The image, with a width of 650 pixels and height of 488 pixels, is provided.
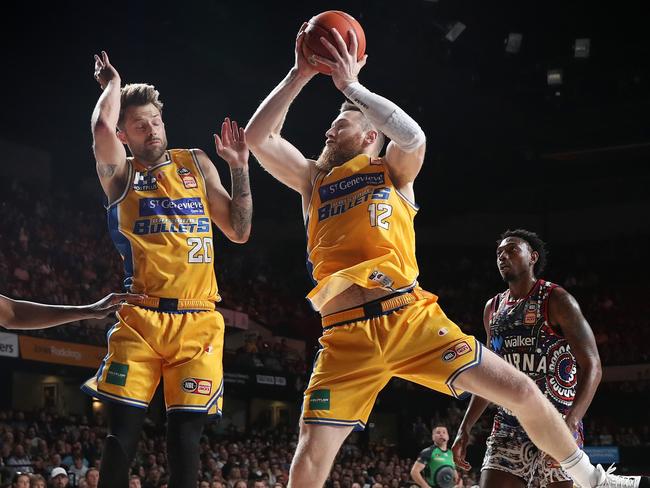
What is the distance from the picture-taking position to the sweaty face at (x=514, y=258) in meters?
5.60

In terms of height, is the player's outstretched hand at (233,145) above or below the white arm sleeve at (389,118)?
above

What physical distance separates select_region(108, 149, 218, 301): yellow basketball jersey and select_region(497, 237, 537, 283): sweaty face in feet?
6.43

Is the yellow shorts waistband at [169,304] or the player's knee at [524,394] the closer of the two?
the player's knee at [524,394]

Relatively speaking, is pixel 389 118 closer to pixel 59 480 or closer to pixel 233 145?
pixel 233 145

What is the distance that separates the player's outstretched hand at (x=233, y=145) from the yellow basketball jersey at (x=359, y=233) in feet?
1.71

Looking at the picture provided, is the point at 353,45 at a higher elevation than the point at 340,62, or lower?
higher

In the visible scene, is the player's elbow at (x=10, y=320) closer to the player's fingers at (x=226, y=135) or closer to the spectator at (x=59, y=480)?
the player's fingers at (x=226, y=135)

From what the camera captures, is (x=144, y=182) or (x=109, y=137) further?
(x=144, y=182)

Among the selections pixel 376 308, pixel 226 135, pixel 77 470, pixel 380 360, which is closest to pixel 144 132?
pixel 226 135

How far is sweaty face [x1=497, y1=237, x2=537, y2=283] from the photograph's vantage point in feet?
18.4

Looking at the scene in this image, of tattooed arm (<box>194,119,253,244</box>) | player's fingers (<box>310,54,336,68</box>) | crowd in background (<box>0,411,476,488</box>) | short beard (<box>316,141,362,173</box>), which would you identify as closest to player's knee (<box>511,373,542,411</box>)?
short beard (<box>316,141,362,173</box>)

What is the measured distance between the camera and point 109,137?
4703 millimetres

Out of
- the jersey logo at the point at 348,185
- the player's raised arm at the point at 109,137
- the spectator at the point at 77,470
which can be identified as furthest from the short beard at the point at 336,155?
the spectator at the point at 77,470

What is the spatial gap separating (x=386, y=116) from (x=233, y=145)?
108 cm
